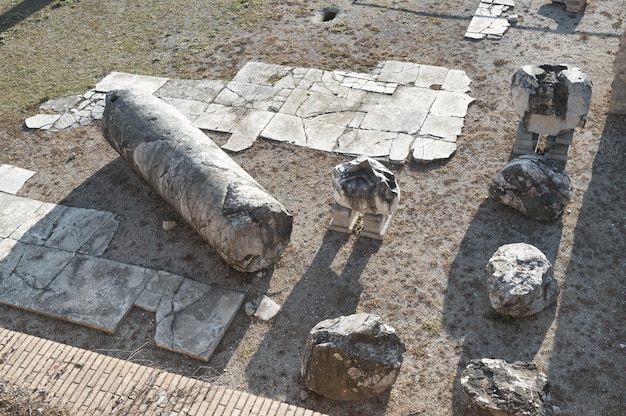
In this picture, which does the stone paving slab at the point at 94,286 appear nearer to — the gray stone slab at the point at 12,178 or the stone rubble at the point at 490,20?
the gray stone slab at the point at 12,178

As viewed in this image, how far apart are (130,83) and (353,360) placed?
774cm

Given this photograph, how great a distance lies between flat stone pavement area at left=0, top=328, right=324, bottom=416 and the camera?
5.43 meters

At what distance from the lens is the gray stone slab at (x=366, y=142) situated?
9422 millimetres

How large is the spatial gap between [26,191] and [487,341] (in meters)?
6.84

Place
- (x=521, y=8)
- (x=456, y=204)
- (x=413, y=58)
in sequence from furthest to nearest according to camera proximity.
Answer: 1. (x=521, y=8)
2. (x=413, y=58)
3. (x=456, y=204)

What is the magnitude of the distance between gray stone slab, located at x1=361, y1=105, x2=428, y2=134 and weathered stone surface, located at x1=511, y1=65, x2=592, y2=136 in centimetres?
182

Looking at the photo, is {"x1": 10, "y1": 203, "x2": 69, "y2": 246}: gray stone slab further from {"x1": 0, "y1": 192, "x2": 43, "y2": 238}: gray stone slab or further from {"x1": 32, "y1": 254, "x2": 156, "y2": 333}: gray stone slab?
{"x1": 32, "y1": 254, "x2": 156, "y2": 333}: gray stone slab

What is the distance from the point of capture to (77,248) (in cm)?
815

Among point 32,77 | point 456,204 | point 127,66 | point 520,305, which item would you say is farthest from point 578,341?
point 32,77

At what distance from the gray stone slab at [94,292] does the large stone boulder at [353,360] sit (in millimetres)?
2471

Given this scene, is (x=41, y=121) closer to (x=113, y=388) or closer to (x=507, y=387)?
(x=113, y=388)

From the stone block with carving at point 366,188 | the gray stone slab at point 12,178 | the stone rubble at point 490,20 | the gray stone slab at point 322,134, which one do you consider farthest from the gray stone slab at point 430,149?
the gray stone slab at point 12,178

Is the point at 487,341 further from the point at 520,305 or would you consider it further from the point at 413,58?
the point at 413,58

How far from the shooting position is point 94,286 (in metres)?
7.58
